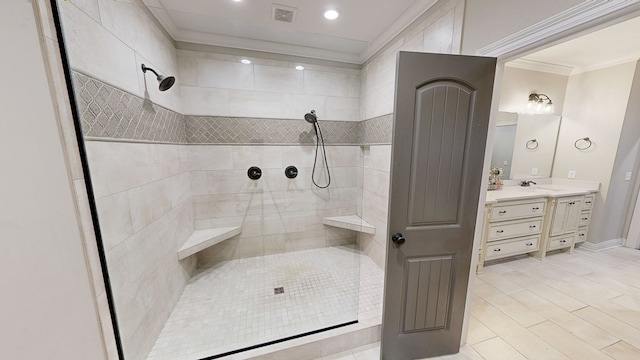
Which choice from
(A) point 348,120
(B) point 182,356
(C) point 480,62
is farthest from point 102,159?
(A) point 348,120

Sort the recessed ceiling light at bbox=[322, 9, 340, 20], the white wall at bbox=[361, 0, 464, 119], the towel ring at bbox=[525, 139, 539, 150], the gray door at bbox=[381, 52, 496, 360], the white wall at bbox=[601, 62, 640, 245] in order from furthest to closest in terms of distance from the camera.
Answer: the towel ring at bbox=[525, 139, 539, 150] → the white wall at bbox=[601, 62, 640, 245] → the recessed ceiling light at bbox=[322, 9, 340, 20] → the white wall at bbox=[361, 0, 464, 119] → the gray door at bbox=[381, 52, 496, 360]

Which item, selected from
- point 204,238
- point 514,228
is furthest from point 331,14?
point 514,228

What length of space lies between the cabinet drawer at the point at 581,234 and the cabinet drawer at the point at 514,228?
33.9 inches

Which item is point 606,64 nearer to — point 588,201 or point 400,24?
point 588,201

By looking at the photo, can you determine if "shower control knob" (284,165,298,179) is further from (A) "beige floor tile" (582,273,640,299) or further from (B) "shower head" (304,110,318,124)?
(A) "beige floor tile" (582,273,640,299)

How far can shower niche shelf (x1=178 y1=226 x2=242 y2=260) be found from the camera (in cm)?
209

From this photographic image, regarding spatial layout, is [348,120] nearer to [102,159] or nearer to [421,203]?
[421,203]

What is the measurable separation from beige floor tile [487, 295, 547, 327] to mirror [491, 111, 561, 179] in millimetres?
1910

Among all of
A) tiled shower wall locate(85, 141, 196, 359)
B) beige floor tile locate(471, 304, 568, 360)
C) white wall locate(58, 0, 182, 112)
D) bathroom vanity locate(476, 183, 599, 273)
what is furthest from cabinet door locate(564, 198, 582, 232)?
white wall locate(58, 0, 182, 112)

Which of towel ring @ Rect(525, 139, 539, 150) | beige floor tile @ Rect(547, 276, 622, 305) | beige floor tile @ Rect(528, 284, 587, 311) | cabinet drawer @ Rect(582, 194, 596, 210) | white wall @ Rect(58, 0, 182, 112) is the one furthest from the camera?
towel ring @ Rect(525, 139, 539, 150)

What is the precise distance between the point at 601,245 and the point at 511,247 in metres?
1.83

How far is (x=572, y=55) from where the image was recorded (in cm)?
275

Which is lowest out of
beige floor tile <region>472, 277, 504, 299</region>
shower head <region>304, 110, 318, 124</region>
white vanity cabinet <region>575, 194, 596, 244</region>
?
beige floor tile <region>472, 277, 504, 299</region>

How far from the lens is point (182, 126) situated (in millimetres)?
2230
